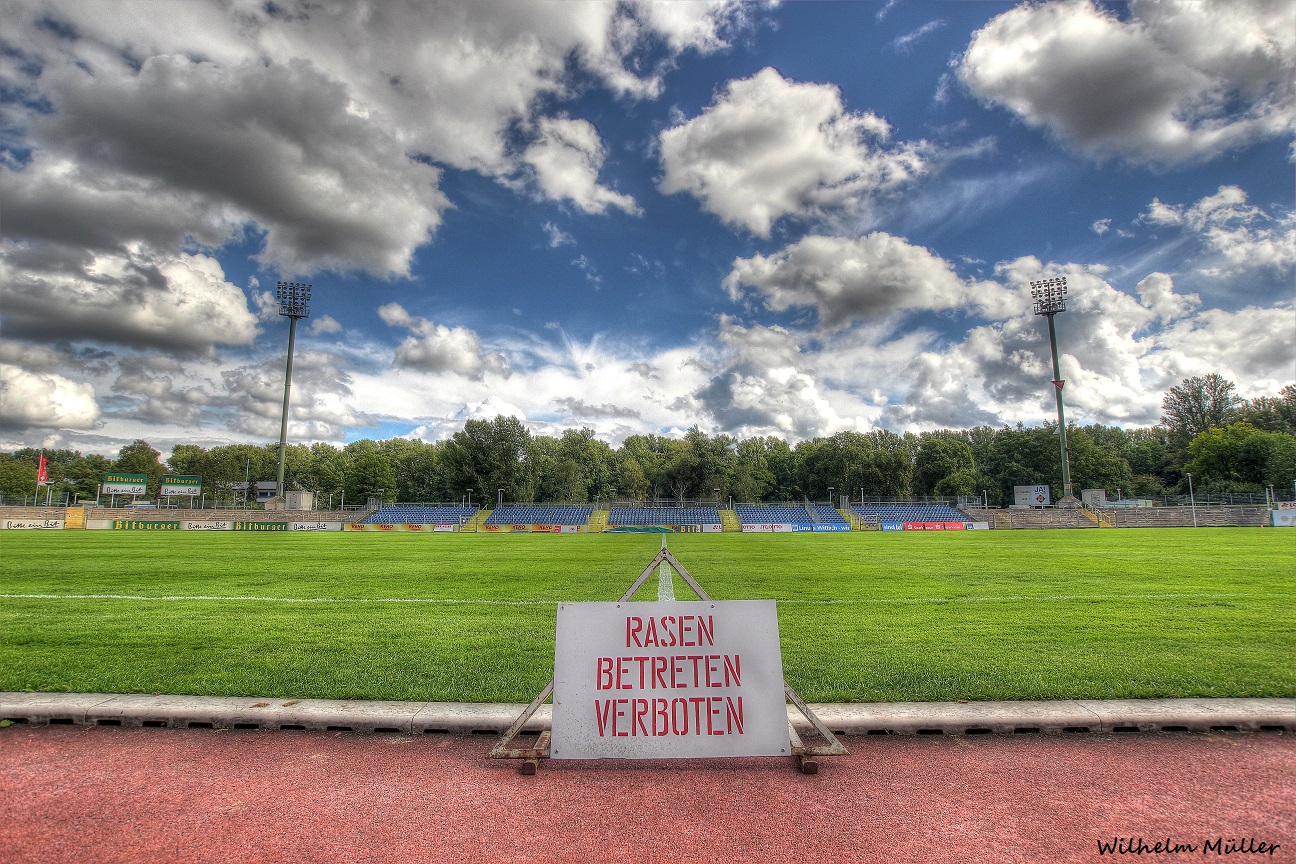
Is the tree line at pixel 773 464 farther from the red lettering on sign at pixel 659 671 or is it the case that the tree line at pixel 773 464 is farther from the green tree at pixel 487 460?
the red lettering on sign at pixel 659 671

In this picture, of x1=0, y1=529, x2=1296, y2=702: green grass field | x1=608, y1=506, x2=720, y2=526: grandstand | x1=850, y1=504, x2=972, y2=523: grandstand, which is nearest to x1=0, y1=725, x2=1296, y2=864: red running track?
x1=0, y1=529, x2=1296, y2=702: green grass field

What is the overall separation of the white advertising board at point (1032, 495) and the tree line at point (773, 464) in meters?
13.9

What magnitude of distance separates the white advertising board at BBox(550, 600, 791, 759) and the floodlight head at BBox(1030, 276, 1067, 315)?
76130 millimetres

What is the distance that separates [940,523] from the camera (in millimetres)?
59938

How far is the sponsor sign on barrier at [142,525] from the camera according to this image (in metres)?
53.6

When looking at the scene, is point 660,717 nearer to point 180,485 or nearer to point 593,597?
point 593,597

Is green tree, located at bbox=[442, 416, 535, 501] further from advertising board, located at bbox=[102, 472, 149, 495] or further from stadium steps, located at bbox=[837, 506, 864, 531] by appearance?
stadium steps, located at bbox=[837, 506, 864, 531]

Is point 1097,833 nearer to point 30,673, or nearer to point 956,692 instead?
point 956,692

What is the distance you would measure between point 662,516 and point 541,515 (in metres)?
13.1

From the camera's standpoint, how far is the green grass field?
17.4 ft

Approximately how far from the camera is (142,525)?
181 ft

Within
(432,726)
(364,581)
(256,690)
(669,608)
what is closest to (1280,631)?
(669,608)
